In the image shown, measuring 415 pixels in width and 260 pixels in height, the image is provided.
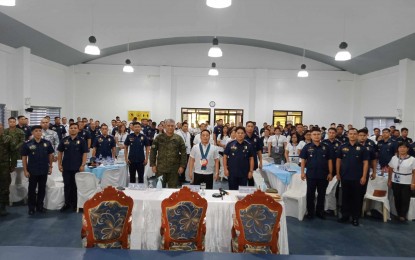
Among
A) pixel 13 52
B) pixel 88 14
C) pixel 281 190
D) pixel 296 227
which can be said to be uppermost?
pixel 88 14

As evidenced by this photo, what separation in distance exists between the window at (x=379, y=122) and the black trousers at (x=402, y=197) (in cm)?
711

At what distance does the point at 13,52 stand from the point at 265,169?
9192mm

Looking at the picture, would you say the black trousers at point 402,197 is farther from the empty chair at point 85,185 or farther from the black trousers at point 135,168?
the empty chair at point 85,185

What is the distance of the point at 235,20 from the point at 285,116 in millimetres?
6105

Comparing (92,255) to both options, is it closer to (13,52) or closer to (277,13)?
(277,13)

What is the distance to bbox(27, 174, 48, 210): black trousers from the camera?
17.0 ft

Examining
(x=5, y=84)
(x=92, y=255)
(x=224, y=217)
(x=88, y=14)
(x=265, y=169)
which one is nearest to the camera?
(x=92, y=255)

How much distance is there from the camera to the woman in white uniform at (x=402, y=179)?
5238 mm

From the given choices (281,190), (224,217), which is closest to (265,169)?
(281,190)

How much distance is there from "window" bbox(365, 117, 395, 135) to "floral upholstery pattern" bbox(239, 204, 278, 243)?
10.9m

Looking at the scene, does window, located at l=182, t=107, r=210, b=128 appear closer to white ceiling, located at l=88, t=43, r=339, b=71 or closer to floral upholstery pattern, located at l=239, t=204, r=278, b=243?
white ceiling, located at l=88, t=43, r=339, b=71

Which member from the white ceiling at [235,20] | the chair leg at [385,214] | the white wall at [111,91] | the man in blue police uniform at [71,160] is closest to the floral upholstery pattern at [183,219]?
the man in blue police uniform at [71,160]

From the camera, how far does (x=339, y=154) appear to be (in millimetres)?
5164

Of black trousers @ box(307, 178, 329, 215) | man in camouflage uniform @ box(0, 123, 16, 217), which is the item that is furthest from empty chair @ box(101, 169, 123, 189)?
black trousers @ box(307, 178, 329, 215)
